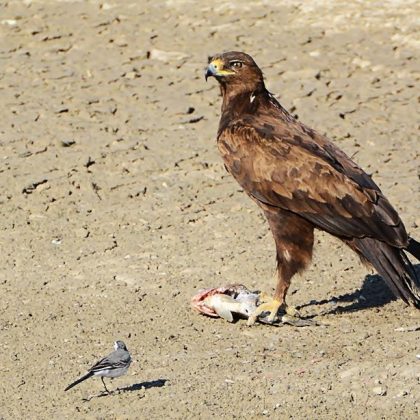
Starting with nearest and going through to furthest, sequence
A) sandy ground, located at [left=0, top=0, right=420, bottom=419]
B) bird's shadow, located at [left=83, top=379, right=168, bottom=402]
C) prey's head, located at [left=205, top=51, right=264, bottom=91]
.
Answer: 1. bird's shadow, located at [left=83, top=379, right=168, bottom=402]
2. sandy ground, located at [left=0, top=0, right=420, bottom=419]
3. prey's head, located at [left=205, top=51, right=264, bottom=91]

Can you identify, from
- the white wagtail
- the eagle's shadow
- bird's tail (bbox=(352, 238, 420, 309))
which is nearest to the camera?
the white wagtail

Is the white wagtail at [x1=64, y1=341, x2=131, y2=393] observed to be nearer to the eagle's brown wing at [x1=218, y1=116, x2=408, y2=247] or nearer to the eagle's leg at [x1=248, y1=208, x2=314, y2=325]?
the eagle's leg at [x1=248, y1=208, x2=314, y2=325]

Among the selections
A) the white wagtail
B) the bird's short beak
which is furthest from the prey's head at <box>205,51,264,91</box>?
the white wagtail

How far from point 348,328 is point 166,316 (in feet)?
4.26

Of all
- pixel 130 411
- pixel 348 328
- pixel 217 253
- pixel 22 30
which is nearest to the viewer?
pixel 130 411

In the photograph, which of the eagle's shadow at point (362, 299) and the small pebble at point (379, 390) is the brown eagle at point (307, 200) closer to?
the eagle's shadow at point (362, 299)

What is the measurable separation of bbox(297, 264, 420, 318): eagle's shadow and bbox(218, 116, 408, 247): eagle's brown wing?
64 centimetres

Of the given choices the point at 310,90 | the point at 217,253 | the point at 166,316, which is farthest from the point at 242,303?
the point at 310,90

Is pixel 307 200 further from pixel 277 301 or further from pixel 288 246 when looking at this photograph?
pixel 277 301

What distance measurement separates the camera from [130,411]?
23.9 ft

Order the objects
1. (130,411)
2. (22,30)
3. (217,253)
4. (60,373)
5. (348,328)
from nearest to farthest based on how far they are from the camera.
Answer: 1. (130,411)
2. (60,373)
3. (348,328)
4. (217,253)
5. (22,30)

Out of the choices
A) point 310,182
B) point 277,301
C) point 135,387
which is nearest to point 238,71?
point 310,182

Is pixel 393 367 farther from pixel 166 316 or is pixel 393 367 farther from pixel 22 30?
pixel 22 30

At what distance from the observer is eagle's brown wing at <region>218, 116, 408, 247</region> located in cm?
888
